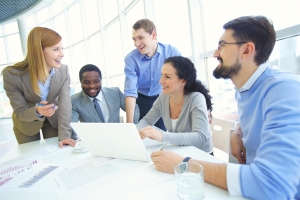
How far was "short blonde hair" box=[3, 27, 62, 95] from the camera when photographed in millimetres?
1405

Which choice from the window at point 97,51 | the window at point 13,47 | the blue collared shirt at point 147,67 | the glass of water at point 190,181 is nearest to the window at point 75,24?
the window at point 97,51

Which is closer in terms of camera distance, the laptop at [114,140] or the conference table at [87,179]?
the conference table at [87,179]

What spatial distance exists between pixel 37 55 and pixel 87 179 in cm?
106

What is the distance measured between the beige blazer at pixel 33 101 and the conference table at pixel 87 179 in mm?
394

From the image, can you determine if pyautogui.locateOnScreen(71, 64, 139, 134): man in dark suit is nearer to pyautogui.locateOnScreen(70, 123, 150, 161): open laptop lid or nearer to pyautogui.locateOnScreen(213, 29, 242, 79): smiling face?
pyautogui.locateOnScreen(70, 123, 150, 161): open laptop lid

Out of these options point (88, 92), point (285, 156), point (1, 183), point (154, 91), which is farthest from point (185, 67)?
point (1, 183)

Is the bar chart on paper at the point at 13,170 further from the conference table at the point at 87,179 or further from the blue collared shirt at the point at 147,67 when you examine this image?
the blue collared shirt at the point at 147,67

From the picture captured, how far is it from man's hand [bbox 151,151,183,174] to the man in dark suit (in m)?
1.05

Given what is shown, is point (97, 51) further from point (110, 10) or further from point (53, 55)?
point (53, 55)

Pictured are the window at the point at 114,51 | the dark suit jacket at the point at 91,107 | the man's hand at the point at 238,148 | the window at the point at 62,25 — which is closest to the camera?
the man's hand at the point at 238,148

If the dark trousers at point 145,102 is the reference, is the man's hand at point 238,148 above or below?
below

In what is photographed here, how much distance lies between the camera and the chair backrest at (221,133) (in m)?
1.37

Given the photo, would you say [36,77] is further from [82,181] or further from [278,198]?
[278,198]

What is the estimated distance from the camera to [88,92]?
1.76 meters
